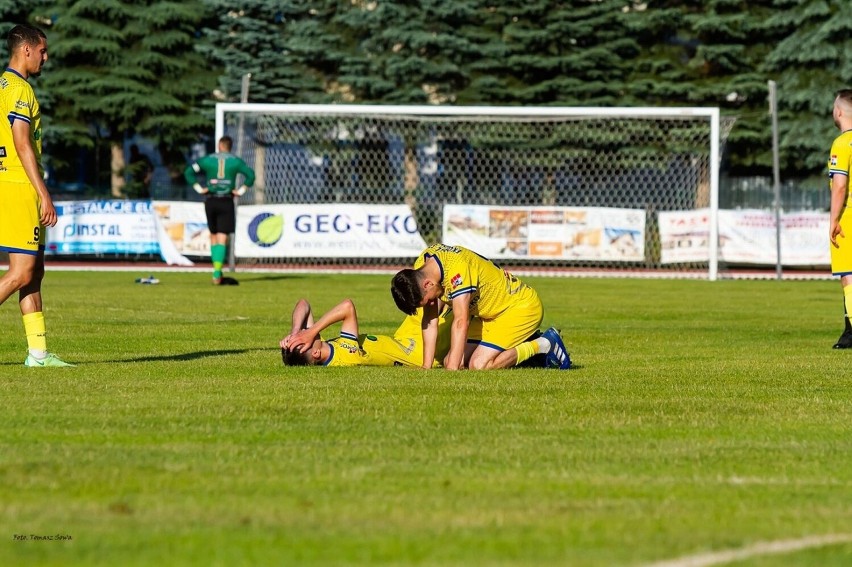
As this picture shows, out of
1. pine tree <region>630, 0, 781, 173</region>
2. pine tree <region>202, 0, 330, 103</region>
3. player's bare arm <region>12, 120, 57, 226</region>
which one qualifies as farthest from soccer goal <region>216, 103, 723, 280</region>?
player's bare arm <region>12, 120, 57, 226</region>

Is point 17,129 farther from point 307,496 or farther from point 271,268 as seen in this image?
point 271,268

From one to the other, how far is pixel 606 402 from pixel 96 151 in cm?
4213

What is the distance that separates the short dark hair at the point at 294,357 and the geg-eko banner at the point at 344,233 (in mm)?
18894

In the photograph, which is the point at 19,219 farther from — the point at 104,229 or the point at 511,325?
the point at 104,229

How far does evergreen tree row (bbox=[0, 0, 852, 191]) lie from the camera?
129 feet

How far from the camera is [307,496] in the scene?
17.3 ft

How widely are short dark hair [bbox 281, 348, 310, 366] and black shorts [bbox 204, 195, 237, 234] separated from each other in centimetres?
1380

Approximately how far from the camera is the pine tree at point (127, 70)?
141 ft

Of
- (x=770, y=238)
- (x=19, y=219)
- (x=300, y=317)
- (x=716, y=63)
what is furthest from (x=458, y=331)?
(x=716, y=63)

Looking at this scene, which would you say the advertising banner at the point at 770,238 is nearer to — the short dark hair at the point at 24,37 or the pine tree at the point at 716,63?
the pine tree at the point at 716,63

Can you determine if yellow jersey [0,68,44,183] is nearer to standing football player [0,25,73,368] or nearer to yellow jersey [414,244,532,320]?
standing football player [0,25,73,368]

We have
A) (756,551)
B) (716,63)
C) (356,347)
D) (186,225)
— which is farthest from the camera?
(716,63)

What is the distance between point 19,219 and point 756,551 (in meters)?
6.26

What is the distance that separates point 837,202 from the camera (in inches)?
495
